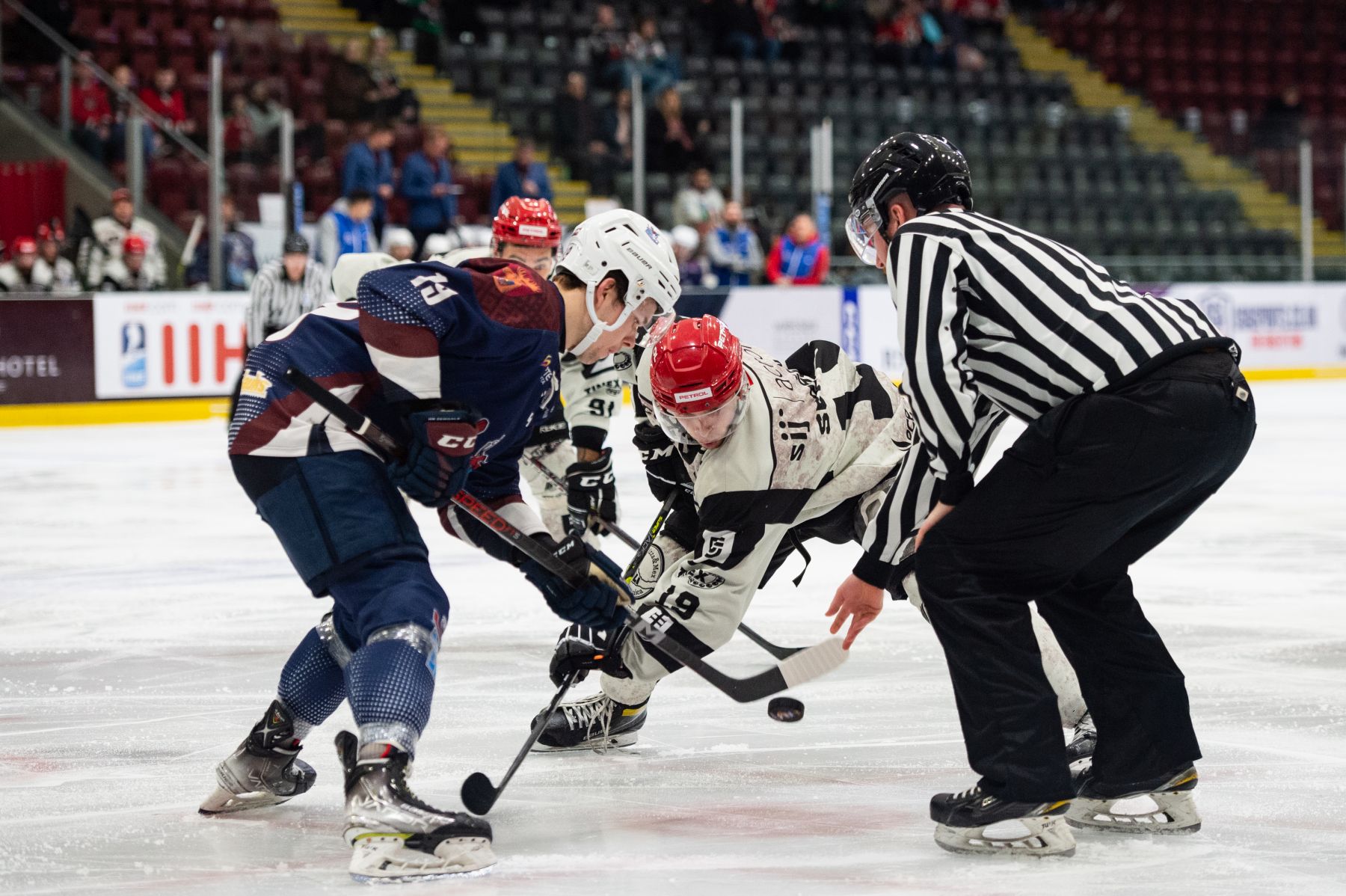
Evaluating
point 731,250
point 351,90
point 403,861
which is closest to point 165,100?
point 351,90

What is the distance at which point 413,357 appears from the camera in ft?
9.07

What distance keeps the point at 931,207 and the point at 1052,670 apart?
1007mm

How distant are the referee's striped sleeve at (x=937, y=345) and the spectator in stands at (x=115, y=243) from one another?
10.3 metres

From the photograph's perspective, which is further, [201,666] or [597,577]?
[201,666]

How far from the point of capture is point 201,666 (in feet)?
14.6

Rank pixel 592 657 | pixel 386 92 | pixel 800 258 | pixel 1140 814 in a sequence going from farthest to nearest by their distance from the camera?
pixel 386 92, pixel 800 258, pixel 592 657, pixel 1140 814

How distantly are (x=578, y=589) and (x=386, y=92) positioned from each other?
39.0ft

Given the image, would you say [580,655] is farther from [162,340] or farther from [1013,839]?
[162,340]

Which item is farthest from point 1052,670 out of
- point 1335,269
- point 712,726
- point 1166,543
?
point 1335,269

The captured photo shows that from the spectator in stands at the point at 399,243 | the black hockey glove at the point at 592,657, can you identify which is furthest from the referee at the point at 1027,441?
the spectator in stands at the point at 399,243

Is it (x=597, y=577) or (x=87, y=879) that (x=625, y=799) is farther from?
(x=87, y=879)

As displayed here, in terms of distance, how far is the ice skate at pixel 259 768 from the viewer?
3084 millimetres

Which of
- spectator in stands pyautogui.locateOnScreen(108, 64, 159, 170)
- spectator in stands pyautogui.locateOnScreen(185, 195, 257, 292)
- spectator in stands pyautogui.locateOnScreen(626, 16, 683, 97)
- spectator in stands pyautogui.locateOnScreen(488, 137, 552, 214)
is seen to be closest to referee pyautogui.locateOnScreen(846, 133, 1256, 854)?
spectator in stands pyautogui.locateOnScreen(185, 195, 257, 292)

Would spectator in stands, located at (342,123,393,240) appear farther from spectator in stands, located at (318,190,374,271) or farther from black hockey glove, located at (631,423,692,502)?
black hockey glove, located at (631,423,692,502)
